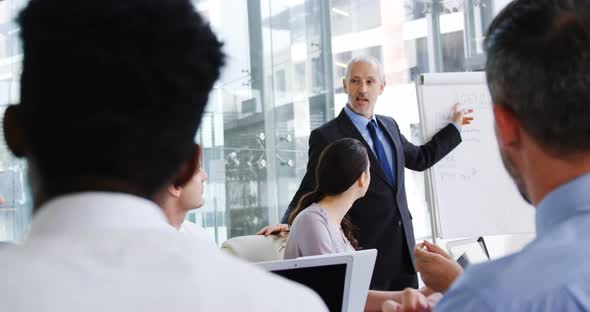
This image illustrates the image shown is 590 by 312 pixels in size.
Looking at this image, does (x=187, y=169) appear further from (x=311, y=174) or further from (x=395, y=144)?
(x=395, y=144)

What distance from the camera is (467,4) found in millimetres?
5766

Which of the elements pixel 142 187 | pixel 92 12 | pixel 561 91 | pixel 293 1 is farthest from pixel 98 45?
pixel 293 1

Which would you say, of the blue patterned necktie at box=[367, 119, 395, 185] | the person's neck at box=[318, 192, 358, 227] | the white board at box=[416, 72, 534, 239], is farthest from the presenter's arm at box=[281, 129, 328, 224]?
the white board at box=[416, 72, 534, 239]

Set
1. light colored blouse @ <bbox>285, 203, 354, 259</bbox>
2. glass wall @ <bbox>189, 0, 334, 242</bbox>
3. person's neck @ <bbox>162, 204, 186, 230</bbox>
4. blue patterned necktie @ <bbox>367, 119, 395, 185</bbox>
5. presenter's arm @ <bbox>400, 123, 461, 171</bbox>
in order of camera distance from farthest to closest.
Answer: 1. glass wall @ <bbox>189, 0, 334, 242</bbox>
2. presenter's arm @ <bbox>400, 123, 461, 171</bbox>
3. blue patterned necktie @ <bbox>367, 119, 395, 185</bbox>
4. light colored blouse @ <bbox>285, 203, 354, 259</bbox>
5. person's neck @ <bbox>162, 204, 186, 230</bbox>

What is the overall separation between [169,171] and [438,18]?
18.3ft

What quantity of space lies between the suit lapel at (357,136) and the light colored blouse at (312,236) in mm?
817

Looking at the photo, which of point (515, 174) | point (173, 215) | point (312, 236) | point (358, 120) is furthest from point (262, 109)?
point (515, 174)

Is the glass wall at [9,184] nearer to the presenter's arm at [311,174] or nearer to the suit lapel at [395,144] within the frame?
the presenter's arm at [311,174]

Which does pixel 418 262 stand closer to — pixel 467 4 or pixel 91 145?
pixel 91 145

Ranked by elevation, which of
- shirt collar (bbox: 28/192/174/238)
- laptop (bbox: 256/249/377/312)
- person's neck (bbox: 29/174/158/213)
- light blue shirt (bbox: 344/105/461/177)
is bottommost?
laptop (bbox: 256/249/377/312)

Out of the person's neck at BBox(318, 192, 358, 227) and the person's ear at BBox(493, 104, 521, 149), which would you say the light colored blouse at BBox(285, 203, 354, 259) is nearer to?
the person's neck at BBox(318, 192, 358, 227)

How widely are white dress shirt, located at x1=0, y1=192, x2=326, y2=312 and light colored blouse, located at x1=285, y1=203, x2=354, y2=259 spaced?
190cm

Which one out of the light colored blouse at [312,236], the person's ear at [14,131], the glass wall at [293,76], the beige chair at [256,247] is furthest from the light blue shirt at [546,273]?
the glass wall at [293,76]

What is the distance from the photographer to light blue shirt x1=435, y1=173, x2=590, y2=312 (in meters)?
0.73
